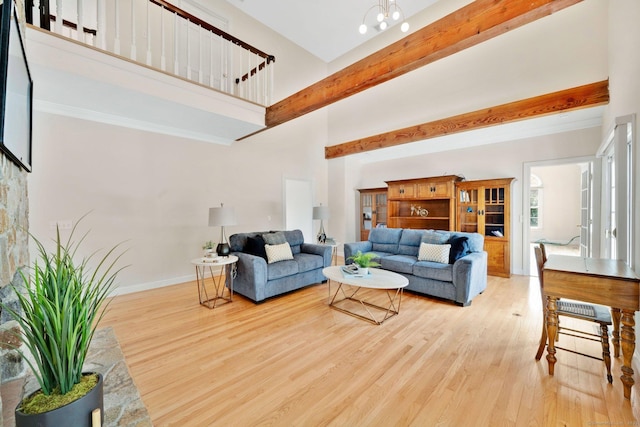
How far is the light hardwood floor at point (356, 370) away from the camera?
163cm

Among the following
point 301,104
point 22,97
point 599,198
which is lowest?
point 599,198

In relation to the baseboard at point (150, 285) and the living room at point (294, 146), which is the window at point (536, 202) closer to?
the living room at point (294, 146)

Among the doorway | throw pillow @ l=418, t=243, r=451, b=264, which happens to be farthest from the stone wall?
the doorway

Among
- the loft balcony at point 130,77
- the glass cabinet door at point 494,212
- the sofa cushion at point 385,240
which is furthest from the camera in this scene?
the glass cabinet door at point 494,212

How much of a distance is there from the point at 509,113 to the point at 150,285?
20.4ft

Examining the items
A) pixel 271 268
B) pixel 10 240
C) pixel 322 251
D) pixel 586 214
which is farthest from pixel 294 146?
pixel 586 214

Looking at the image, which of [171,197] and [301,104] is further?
[171,197]

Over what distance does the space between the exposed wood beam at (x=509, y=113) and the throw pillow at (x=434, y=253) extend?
6.99ft

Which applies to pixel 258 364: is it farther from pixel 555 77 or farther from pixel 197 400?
pixel 555 77

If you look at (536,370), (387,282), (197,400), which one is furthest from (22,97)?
(536,370)

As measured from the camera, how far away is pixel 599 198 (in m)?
4.05

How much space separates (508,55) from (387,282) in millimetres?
4378

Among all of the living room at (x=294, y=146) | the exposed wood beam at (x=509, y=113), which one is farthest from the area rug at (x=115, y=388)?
the exposed wood beam at (x=509, y=113)

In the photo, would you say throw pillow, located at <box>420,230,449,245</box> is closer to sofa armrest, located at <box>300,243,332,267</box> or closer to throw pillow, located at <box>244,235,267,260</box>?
sofa armrest, located at <box>300,243,332,267</box>
